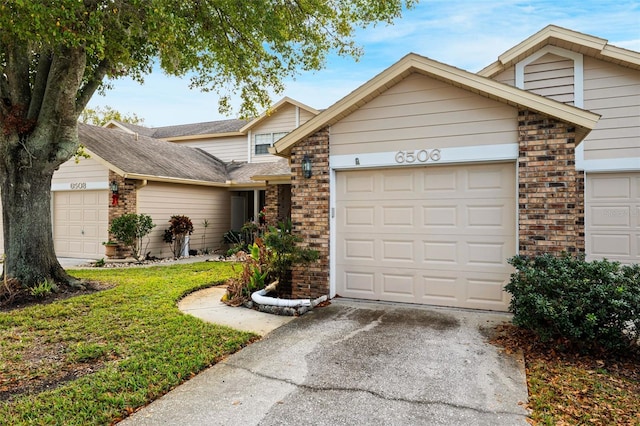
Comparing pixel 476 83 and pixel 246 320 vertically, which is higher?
pixel 476 83

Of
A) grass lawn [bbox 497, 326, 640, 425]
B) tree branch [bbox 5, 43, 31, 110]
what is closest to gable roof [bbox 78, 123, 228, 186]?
tree branch [bbox 5, 43, 31, 110]

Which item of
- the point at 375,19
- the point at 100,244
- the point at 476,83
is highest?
the point at 375,19

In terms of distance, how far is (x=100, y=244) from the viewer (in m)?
13.1

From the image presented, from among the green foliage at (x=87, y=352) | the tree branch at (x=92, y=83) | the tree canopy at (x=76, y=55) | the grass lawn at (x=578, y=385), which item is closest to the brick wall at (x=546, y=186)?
the grass lawn at (x=578, y=385)

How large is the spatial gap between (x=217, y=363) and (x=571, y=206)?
193 inches

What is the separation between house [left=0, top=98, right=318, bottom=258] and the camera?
1286 centimetres

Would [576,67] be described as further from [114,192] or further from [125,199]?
[114,192]

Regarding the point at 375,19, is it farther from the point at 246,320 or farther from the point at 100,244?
the point at 100,244

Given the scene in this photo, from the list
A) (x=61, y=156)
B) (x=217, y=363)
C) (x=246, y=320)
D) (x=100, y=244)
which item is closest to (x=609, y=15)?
(x=246, y=320)

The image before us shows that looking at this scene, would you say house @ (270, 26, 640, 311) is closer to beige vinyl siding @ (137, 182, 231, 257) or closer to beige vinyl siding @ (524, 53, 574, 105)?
beige vinyl siding @ (524, 53, 574, 105)

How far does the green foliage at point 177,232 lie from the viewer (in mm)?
13367

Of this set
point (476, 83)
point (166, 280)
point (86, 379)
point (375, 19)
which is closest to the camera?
point (86, 379)

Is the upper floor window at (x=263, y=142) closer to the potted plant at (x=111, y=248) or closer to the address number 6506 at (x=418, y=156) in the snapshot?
the potted plant at (x=111, y=248)

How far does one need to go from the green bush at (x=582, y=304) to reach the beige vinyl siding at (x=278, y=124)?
44.3ft
